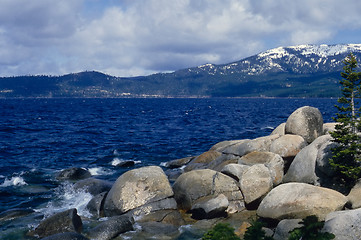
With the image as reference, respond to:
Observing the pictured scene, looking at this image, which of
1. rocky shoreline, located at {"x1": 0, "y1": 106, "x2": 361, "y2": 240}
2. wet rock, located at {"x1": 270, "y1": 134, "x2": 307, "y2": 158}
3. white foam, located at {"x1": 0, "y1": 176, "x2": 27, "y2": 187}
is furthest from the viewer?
white foam, located at {"x1": 0, "y1": 176, "x2": 27, "y2": 187}

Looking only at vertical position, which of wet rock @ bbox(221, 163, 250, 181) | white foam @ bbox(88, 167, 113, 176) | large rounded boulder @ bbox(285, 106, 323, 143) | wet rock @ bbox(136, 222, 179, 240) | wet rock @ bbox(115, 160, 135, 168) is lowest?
wet rock @ bbox(136, 222, 179, 240)

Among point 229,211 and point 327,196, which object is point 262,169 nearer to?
point 229,211

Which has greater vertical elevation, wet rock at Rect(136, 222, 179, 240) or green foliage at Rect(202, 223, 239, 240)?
green foliage at Rect(202, 223, 239, 240)

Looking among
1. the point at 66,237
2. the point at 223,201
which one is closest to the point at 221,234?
the point at 66,237

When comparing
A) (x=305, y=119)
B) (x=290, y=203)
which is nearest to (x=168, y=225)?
(x=290, y=203)

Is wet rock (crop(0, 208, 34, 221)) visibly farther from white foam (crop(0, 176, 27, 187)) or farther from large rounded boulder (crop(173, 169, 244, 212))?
large rounded boulder (crop(173, 169, 244, 212))

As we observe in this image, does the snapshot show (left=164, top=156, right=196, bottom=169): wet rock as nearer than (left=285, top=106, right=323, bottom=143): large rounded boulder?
No

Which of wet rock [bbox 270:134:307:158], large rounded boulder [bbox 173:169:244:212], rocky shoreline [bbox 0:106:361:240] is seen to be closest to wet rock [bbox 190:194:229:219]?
rocky shoreline [bbox 0:106:361:240]

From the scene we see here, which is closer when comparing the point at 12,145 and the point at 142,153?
the point at 142,153

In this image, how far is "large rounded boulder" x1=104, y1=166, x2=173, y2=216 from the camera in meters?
18.0

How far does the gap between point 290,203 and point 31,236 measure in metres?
12.1

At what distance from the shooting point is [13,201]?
2152 cm

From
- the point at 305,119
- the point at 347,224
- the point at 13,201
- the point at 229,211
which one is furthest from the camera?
the point at 305,119

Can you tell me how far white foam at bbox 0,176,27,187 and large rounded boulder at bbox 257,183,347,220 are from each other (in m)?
18.4
